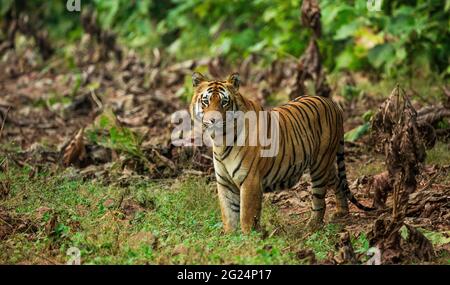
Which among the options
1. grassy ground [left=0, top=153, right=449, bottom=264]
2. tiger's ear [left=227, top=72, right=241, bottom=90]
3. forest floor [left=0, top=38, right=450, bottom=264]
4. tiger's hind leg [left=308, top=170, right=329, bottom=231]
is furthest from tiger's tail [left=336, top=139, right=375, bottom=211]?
tiger's ear [left=227, top=72, right=241, bottom=90]

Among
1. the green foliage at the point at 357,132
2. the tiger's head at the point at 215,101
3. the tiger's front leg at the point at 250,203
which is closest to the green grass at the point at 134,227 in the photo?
the tiger's front leg at the point at 250,203

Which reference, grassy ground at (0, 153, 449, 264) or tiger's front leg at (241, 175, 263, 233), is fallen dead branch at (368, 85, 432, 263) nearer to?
grassy ground at (0, 153, 449, 264)

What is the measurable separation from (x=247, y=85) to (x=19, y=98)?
11.0ft

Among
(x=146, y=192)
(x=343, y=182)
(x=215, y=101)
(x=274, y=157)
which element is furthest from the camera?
(x=146, y=192)

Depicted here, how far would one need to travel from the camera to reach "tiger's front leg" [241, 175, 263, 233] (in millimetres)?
6730

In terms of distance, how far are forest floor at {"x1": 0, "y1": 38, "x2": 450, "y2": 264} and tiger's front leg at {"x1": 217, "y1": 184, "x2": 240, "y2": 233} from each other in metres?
Result: 0.11

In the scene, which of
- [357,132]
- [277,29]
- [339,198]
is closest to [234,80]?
[339,198]

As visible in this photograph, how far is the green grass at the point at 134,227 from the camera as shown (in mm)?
6203

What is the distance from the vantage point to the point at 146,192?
827 centimetres

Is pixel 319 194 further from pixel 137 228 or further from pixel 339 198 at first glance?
pixel 137 228

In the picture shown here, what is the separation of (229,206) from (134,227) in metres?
0.75

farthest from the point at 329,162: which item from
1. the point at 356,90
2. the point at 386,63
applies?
the point at 386,63

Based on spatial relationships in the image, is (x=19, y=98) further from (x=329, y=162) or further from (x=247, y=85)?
(x=329, y=162)

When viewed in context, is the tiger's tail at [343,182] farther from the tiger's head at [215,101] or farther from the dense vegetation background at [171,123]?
the tiger's head at [215,101]
